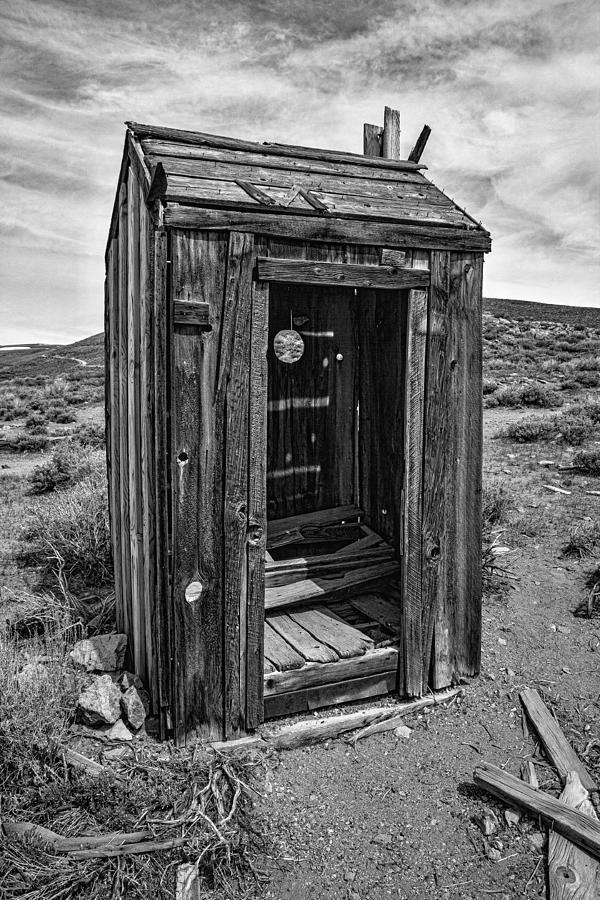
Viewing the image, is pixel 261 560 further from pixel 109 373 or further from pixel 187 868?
pixel 109 373

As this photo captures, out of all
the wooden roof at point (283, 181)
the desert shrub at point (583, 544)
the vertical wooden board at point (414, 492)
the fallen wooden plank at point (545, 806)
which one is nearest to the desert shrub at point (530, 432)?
the desert shrub at point (583, 544)

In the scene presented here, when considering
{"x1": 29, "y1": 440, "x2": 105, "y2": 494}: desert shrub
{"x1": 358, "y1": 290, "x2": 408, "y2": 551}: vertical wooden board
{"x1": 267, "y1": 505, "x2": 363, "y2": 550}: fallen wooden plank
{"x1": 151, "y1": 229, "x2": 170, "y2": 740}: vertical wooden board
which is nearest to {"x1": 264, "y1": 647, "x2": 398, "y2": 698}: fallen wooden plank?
{"x1": 151, "y1": 229, "x2": 170, "y2": 740}: vertical wooden board

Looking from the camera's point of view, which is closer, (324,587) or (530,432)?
(324,587)

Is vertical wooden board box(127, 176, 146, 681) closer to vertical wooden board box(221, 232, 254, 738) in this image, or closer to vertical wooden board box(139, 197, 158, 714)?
vertical wooden board box(139, 197, 158, 714)

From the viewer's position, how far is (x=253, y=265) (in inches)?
132

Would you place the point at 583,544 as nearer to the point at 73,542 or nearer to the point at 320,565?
the point at 320,565

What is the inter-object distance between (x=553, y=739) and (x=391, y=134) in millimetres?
4269

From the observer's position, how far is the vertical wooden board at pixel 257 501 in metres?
3.40

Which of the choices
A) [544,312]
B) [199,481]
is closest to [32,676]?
[199,481]

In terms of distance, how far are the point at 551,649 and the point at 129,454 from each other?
3151 millimetres

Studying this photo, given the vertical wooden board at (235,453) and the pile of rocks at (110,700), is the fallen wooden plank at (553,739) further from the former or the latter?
the pile of rocks at (110,700)

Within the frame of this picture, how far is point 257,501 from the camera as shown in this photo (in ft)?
11.5

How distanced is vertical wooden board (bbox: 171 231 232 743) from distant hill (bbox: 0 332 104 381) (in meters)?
21.6

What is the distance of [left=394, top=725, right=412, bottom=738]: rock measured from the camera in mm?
3793
